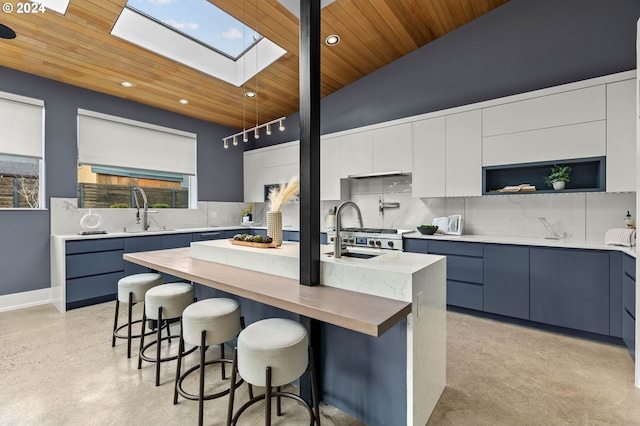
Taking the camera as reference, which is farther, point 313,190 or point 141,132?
point 141,132

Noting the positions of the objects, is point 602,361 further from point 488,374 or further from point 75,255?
point 75,255

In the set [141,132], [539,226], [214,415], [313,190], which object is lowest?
[214,415]

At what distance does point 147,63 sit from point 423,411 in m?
4.18

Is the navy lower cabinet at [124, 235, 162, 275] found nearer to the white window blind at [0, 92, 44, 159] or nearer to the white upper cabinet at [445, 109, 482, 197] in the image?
the white window blind at [0, 92, 44, 159]

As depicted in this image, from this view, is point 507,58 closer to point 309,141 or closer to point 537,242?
point 537,242

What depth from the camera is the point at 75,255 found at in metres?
3.42

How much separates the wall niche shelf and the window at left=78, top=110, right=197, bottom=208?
4.56 m

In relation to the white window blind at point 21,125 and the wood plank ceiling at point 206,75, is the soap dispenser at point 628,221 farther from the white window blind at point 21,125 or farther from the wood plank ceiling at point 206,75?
the white window blind at point 21,125

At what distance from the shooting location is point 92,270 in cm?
355

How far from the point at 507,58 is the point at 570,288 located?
8.57ft

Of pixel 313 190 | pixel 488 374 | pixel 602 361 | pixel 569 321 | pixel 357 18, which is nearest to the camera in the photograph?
pixel 313 190

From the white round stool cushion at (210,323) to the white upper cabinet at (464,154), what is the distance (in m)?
2.90

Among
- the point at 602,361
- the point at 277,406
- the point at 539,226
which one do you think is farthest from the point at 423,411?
the point at 539,226

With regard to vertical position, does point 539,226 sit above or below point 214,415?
above
